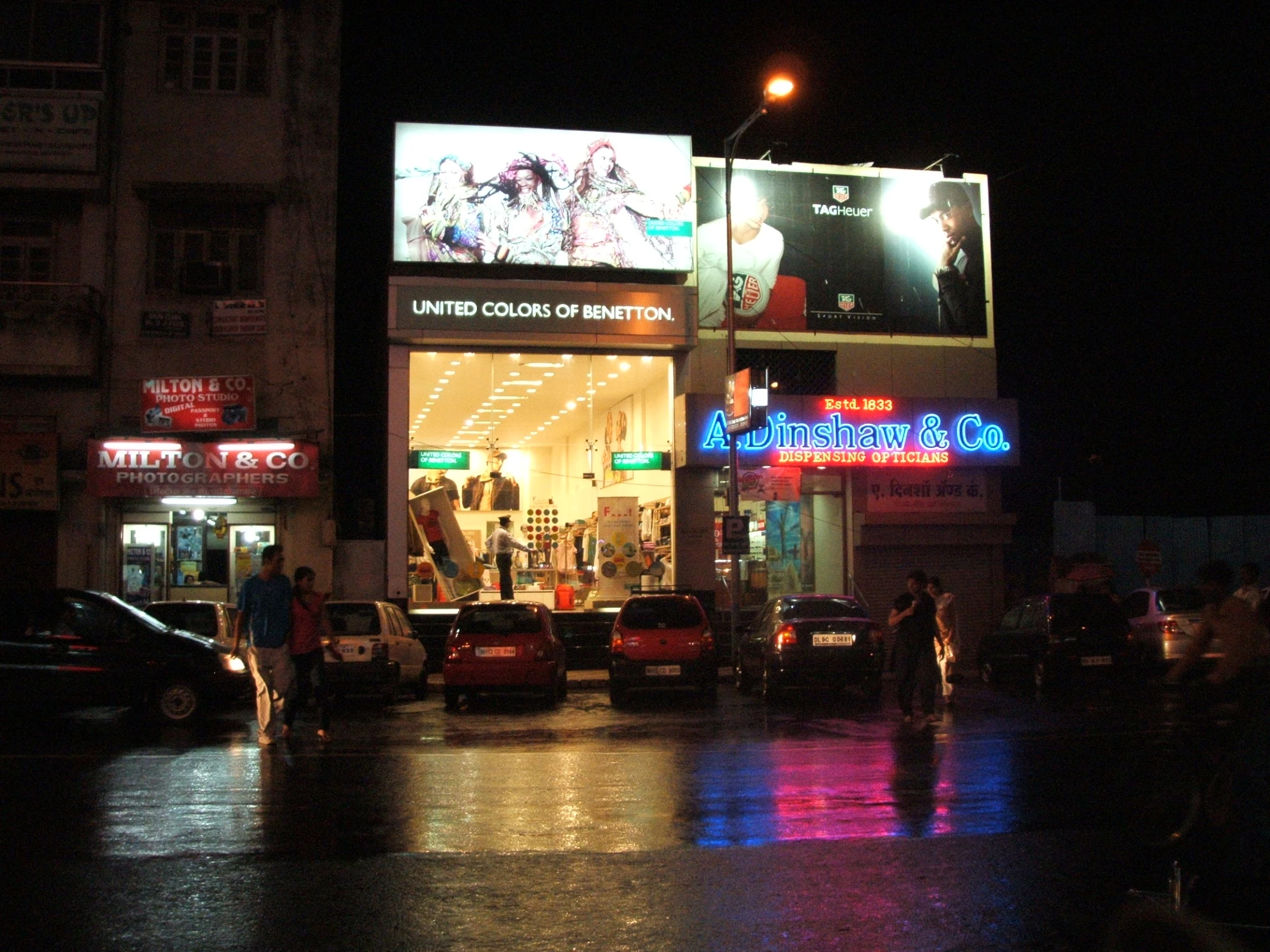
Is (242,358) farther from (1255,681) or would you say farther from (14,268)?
(1255,681)

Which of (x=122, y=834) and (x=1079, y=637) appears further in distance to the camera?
(x=1079, y=637)

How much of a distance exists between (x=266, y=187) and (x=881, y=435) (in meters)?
13.6

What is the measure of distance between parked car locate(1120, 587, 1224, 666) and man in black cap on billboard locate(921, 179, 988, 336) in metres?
8.79

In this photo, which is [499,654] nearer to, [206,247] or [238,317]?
[238,317]

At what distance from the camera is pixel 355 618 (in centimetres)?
1745

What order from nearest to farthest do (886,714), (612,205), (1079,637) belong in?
1. (886,714)
2. (1079,637)
3. (612,205)

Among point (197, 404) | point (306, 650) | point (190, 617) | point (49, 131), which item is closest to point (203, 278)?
point (197, 404)

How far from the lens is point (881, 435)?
2489 centimetres

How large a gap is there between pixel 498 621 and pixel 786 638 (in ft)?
13.7

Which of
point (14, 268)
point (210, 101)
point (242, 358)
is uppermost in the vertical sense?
point (210, 101)

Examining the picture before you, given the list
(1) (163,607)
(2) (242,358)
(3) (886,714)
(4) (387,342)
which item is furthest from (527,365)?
(3) (886,714)

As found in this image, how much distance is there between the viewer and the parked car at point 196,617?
57.6ft

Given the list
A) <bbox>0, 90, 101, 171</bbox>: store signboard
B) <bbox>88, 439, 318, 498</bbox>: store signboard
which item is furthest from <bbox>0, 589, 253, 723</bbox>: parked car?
<bbox>0, 90, 101, 171</bbox>: store signboard

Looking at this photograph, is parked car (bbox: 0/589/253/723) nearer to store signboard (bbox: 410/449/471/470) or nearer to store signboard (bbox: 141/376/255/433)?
store signboard (bbox: 141/376/255/433)
